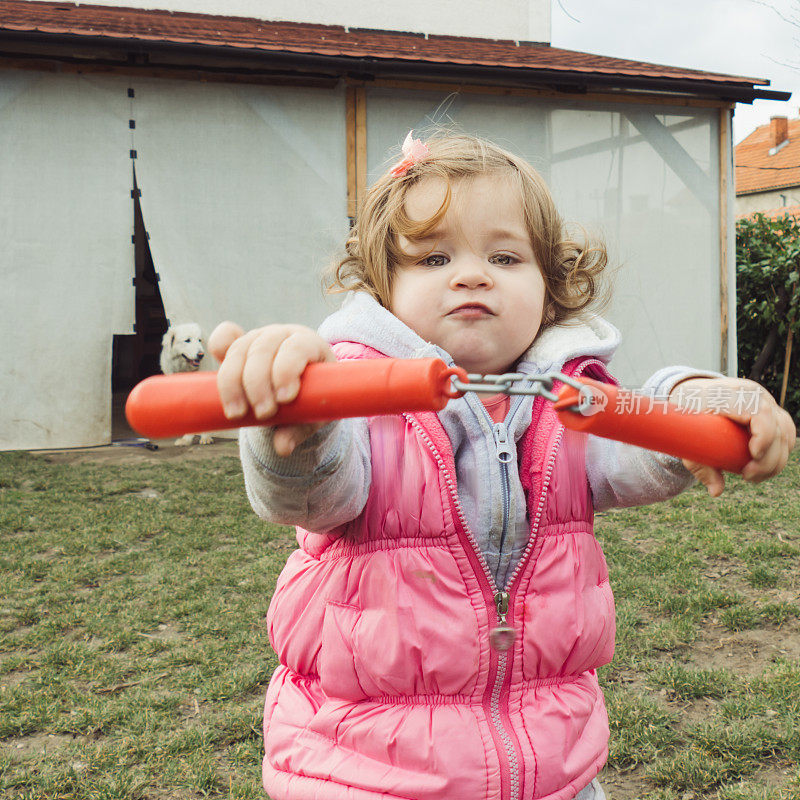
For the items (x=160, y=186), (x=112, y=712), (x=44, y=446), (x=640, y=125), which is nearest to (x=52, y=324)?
(x=44, y=446)

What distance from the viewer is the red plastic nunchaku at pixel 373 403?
0.88 metres

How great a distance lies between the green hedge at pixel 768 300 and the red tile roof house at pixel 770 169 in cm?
2404

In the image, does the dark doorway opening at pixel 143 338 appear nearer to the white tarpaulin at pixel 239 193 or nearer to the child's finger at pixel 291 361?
the white tarpaulin at pixel 239 193

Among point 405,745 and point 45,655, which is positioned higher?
point 405,745

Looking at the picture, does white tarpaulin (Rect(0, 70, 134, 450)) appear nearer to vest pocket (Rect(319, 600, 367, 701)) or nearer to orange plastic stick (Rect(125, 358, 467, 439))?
vest pocket (Rect(319, 600, 367, 701))

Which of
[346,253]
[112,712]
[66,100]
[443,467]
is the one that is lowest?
[112,712]

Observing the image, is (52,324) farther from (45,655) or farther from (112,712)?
(112,712)

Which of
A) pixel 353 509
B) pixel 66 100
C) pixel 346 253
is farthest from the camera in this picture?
pixel 66 100

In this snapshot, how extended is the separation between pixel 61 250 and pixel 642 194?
695 centimetres

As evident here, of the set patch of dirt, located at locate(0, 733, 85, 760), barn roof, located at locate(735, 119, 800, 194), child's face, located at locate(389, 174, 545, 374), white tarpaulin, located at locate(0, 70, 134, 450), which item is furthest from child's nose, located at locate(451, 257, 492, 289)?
barn roof, located at locate(735, 119, 800, 194)

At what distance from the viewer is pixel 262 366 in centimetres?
91

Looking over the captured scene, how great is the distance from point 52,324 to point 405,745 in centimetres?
852

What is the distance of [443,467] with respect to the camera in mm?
1392

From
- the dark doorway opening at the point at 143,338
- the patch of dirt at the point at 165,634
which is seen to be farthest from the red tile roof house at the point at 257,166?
the dark doorway opening at the point at 143,338
